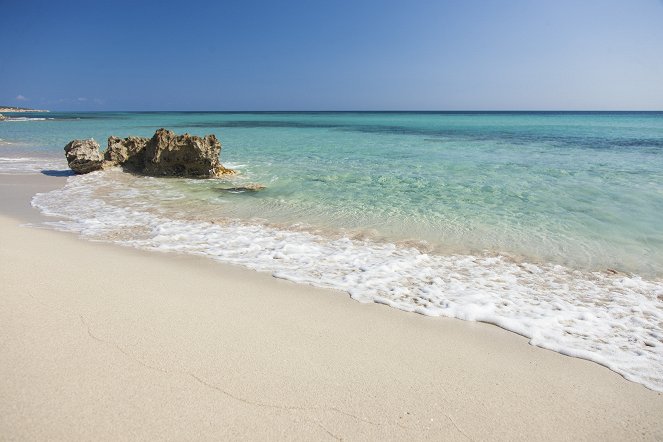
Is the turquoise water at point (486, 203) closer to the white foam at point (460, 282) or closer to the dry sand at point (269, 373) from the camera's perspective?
the white foam at point (460, 282)

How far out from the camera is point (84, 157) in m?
11.7

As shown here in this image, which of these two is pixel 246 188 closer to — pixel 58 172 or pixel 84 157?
pixel 84 157

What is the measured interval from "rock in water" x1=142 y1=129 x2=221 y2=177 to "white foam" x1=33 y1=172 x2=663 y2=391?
490 centimetres

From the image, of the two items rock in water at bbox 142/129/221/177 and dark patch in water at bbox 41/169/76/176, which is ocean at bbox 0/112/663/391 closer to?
dark patch in water at bbox 41/169/76/176

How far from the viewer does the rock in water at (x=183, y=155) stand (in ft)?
37.9

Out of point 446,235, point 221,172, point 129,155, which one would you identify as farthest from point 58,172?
point 446,235

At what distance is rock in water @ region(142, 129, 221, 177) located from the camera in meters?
11.6

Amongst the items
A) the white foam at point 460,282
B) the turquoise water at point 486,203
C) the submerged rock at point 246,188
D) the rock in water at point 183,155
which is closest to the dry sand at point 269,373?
the white foam at point 460,282

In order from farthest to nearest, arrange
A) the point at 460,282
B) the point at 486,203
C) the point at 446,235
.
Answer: the point at 486,203 < the point at 446,235 < the point at 460,282

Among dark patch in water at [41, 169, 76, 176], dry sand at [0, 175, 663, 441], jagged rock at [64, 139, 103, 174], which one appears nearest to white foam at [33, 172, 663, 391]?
dry sand at [0, 175, 663, 441]

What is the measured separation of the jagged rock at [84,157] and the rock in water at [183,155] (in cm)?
151

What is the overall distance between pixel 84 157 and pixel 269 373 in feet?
38.7

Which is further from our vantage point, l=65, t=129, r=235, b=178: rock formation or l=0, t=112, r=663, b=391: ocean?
l=65, t=129, r=235, b=178: rock formation

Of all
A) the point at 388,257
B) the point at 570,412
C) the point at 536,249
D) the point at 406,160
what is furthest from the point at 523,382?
the point at 406,160
